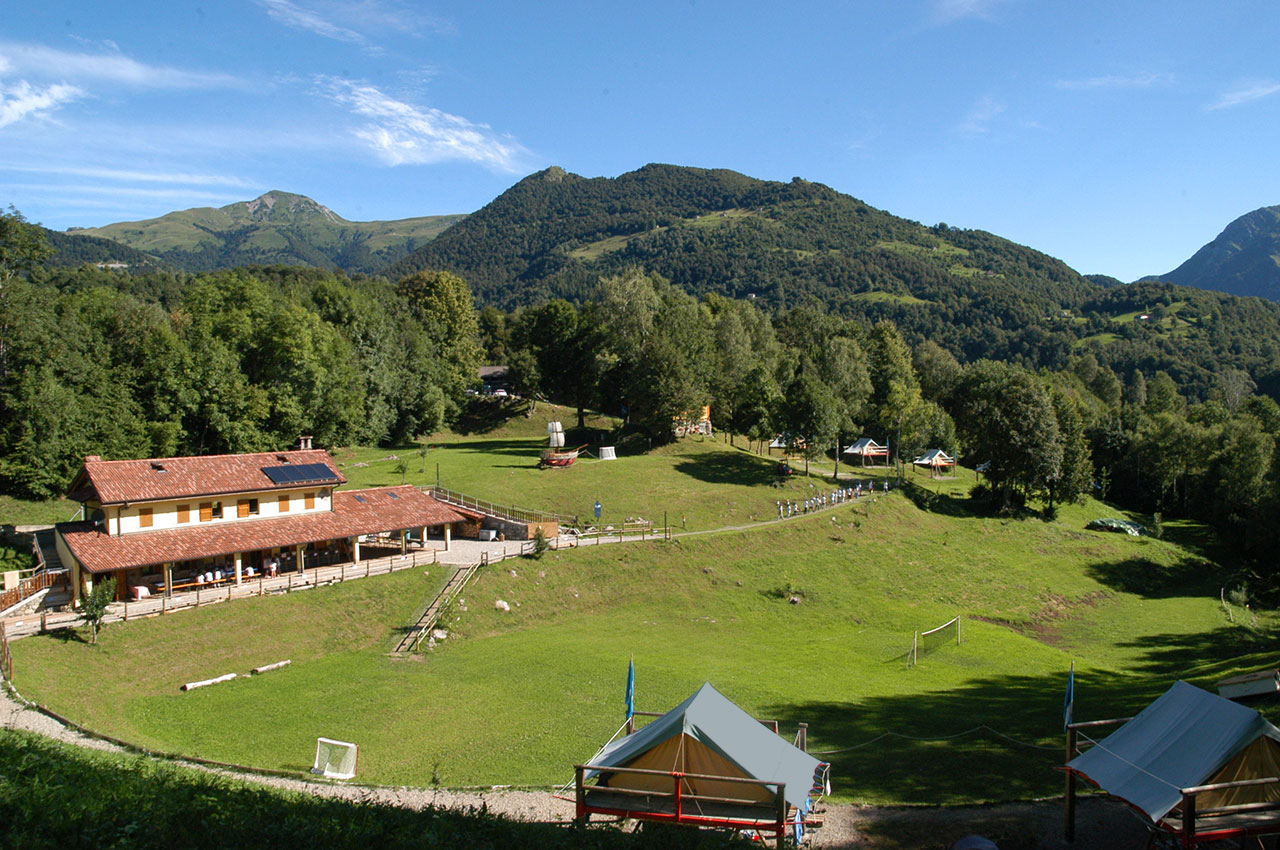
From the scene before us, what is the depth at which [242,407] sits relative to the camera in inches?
2197

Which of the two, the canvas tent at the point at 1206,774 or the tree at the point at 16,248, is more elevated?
the tree at the point at 16,248

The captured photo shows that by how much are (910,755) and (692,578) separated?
73.3ft

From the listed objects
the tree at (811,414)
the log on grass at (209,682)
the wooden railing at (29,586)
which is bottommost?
the log on grass at (209,682)

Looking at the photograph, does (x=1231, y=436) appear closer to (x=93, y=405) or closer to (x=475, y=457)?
(x=475, y=457)

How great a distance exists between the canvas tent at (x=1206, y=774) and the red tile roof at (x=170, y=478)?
35.1 m

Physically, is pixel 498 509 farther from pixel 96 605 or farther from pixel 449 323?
pixel 449 323

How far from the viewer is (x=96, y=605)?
1024 inches

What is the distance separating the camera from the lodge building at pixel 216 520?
102 feet

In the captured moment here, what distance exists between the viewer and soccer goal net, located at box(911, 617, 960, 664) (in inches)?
1224

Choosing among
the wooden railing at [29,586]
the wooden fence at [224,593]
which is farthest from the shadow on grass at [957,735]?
the wooden railing at [29,586]

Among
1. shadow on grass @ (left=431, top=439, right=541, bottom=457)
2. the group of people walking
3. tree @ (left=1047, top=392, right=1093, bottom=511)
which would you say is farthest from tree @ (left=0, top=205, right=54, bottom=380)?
tree @ (left=1047, top=392, right=1093, bottom=511)

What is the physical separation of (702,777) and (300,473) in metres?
32.0

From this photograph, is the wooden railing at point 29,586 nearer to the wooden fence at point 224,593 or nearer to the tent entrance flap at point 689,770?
the wooden fence at point 224,593

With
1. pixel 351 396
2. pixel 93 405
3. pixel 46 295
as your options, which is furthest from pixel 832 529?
pixel 46 295
